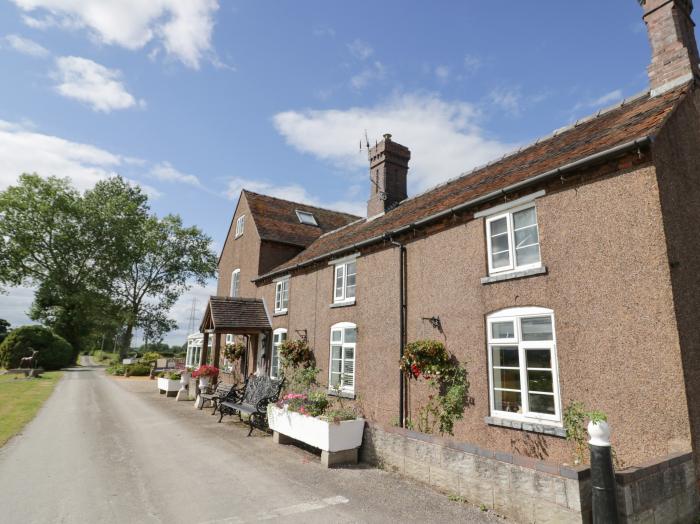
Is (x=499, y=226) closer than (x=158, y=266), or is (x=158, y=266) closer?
(x=499, y=226)

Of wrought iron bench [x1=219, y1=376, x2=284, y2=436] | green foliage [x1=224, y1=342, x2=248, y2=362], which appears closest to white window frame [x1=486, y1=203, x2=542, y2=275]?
wrought iron bench [x1=219, y1=376, x2=284, y2=436]

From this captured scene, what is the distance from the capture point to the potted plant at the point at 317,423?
8.74m

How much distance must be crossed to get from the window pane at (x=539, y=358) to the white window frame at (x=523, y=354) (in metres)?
0.07

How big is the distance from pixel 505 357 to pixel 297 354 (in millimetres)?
8252

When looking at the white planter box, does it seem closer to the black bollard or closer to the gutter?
the black bollard

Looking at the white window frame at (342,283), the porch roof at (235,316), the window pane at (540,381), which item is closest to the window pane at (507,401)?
the window pane at (540,381)

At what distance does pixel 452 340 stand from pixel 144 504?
21.8ft

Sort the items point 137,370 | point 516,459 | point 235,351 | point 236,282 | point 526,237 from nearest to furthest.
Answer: point 516,459 → point 526,237 → point 235,351 → point 236,282 → point 137,370

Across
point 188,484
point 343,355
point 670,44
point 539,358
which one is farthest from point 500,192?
point 188,484

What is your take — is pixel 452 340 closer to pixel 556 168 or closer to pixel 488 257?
pixel 488 257

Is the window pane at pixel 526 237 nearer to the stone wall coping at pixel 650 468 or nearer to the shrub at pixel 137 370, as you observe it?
the stone wall coping at pixel 650 468

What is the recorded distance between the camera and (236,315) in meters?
18.3

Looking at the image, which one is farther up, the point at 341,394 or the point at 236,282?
the point at 236,282

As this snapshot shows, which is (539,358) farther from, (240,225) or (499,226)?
(240,225)
